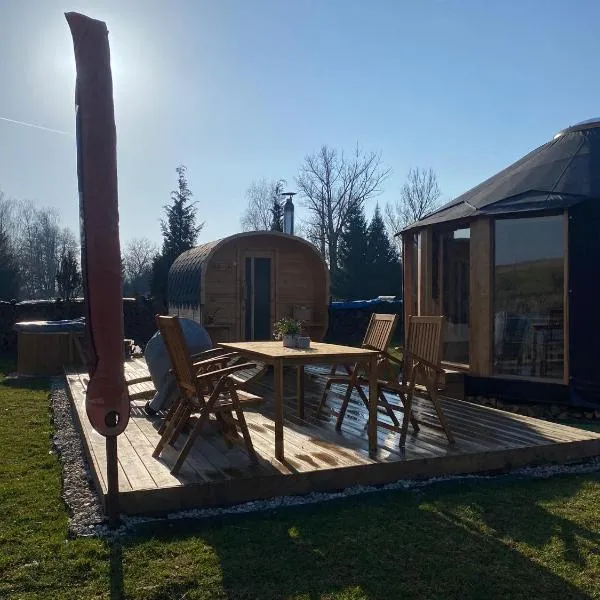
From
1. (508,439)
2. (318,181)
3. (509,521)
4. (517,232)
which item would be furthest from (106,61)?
(318,181)

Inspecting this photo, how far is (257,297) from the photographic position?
38.6 ft

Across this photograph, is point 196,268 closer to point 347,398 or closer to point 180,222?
point 347,398

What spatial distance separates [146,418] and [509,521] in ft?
12.1

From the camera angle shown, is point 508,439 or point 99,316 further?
point 508,439

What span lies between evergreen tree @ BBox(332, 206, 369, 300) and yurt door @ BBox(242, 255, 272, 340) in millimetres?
16315

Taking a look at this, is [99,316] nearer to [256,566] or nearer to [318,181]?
[256,566]

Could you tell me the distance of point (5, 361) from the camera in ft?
44.6

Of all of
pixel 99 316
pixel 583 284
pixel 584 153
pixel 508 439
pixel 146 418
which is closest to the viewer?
pixel 99 316

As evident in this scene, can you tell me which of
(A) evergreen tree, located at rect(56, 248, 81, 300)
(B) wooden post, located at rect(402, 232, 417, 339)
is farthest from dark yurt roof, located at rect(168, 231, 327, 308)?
(A) evergreen tree, located at rect(56, 248, 81, 300)

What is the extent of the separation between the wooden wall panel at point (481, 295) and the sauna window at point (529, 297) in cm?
9

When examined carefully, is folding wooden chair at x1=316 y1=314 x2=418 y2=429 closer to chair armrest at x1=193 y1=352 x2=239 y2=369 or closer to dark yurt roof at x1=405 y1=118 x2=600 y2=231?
chair armrest at x1=193 y1=352 x2=239 y2=369

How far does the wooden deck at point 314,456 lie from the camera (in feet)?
13.4

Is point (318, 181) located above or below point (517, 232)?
above

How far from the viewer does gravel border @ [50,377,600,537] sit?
379cm
